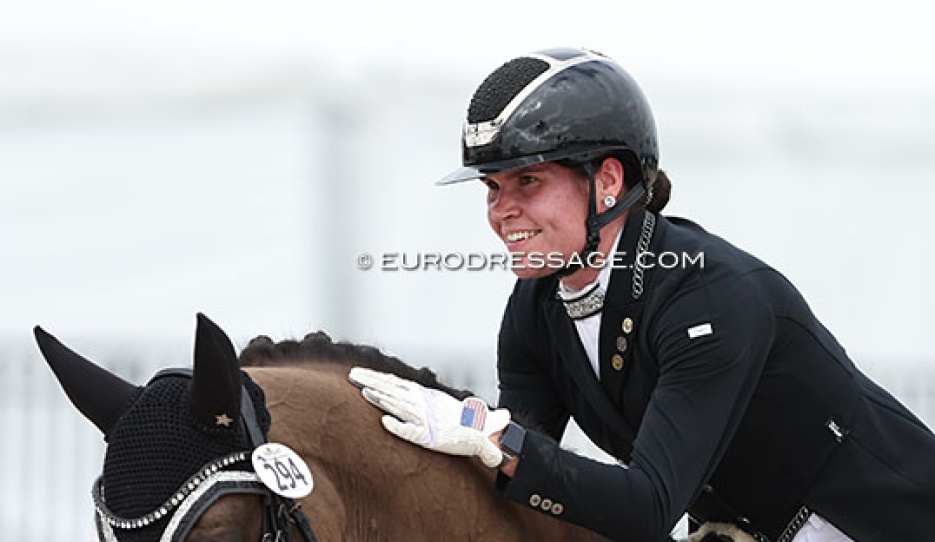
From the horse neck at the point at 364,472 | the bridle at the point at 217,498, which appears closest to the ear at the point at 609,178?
the horse neck at the point at 364,472

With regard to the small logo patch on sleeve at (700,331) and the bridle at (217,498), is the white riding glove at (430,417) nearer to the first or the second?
the bridle at (217,498)

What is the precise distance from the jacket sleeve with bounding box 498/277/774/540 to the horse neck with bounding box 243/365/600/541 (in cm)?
10

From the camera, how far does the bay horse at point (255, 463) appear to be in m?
2.62

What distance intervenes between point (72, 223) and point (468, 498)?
684cm

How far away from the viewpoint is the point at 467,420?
305cm

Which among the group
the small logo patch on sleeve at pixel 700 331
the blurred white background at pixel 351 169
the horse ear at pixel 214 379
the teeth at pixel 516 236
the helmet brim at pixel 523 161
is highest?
the helmet brim at pixel 523 161

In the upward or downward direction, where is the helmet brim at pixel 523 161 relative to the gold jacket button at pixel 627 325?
upward

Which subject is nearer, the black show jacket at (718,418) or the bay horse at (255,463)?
the bay horse at (255,463)

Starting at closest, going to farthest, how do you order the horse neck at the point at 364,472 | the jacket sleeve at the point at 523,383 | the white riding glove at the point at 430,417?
1. the horse neck at the point at 364,472
2. the white riding glove at the point at 430,417
3. the jacket sleeve at the point at 523,383

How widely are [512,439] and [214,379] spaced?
0.69m

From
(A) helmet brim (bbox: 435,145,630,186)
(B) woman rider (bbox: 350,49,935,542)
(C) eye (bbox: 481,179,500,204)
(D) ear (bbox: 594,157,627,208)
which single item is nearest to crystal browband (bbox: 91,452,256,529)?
(B) woman rider (bbox: 350,49,935,542)

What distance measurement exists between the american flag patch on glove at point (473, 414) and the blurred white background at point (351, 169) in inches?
227

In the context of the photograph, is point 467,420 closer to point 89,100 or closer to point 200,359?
point 200,359

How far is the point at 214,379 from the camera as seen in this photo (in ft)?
8.61
